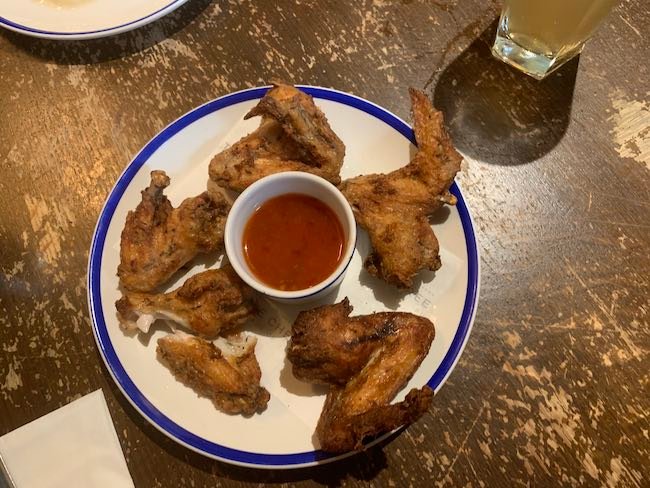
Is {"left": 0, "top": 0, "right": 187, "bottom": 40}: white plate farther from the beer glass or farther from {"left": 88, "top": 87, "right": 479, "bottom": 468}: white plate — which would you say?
the beer glass

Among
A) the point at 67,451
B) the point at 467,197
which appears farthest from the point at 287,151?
the point at 67,451

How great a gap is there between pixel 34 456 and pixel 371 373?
3.17 feet

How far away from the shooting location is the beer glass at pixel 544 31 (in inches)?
60.5

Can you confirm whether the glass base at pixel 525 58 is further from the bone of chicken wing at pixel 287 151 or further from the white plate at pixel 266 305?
the bone of chicken wing at pixel 287 151

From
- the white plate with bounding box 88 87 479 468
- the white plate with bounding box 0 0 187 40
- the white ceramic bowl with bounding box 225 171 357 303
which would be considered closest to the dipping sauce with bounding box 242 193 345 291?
the white ceramic bowl with bounding box 225 171 357 303

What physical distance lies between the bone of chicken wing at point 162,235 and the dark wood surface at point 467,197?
0.34 m

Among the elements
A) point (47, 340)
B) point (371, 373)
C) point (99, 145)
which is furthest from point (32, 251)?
point (371, 373)

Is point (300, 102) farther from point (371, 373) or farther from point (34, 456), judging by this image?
point (34, 456)

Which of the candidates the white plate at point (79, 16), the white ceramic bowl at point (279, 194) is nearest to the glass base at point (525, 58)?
the white ceramic bowl at point (279, 194)

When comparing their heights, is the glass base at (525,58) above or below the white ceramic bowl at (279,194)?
above

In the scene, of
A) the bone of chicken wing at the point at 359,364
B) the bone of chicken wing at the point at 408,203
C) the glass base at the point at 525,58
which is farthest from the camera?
the glass base at the point at 525,58

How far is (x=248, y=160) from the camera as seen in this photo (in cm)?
154

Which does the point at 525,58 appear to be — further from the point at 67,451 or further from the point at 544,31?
the point at 67,451

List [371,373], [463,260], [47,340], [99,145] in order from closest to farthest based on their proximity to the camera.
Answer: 1. [371,373]
2. [463,260]
3. [47,340]
4. [99,145]
